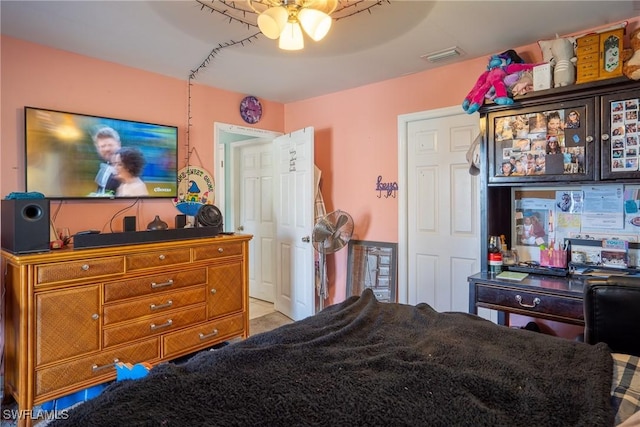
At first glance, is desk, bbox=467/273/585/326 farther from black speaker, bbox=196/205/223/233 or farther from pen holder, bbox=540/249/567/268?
black speaker, bbox=196/205/223/233

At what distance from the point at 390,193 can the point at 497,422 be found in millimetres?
2563

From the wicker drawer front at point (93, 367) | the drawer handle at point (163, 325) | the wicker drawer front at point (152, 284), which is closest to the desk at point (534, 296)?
the wicker drawer front at point (152, 284)

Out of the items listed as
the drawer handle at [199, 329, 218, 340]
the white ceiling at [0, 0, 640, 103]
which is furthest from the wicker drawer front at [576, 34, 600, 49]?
the drawer handle at [199, 329, 218, 340]

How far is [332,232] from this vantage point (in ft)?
11.0

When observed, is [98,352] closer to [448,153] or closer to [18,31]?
[18,31]

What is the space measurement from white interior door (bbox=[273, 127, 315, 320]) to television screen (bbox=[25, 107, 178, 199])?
1120 mm

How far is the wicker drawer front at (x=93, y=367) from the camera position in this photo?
81.4 inches

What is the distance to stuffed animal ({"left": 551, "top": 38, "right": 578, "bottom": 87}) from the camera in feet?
6.93

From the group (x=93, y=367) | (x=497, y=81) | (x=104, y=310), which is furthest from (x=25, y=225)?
(x=497, y=81)

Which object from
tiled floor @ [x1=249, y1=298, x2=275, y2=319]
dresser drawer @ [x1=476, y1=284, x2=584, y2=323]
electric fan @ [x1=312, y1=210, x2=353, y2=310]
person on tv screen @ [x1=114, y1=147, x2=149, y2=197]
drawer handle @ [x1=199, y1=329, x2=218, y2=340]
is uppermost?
person on tv screen @ [x1=114, y1=147, x2=149, y2=197]

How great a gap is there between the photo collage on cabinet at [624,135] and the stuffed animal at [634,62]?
0.45ft

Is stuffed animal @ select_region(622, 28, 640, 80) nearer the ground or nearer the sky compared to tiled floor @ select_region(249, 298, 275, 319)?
nearer the sky

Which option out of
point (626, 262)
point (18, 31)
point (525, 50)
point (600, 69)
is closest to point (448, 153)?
point (525, 50)

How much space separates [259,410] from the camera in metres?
0.92
